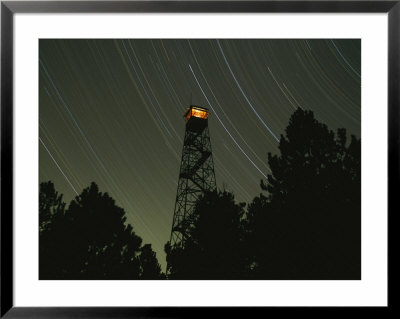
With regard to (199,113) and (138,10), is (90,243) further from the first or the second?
(138,10)

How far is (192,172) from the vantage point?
2633mm

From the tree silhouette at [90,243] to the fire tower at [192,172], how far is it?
0.87ft

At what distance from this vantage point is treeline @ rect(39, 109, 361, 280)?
2.38 meters

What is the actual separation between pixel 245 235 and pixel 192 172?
0.55 meters

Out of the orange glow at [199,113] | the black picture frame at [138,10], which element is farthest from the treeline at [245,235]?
the orange glow at [199,113]

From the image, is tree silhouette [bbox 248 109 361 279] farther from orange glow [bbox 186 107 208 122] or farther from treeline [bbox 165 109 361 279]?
orange glow [bbox 186 107 208 122]

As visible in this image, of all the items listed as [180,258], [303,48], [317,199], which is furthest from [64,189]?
[303,48]

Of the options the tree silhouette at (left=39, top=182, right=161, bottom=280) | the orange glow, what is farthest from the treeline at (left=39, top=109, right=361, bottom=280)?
the orange glow

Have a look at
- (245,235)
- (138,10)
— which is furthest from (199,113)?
(245,235)

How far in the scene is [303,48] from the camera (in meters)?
2.55

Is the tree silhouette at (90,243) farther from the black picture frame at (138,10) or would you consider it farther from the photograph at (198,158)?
the black picture frame at (138,10)

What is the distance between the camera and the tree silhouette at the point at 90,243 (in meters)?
2.38

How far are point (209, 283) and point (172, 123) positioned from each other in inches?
41.9

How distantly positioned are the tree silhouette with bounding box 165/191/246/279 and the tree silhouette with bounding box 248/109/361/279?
0.09 metres
